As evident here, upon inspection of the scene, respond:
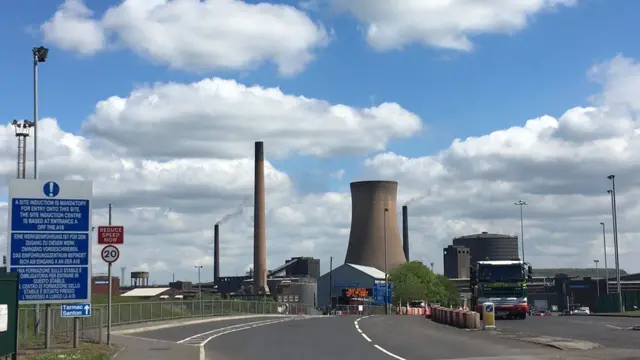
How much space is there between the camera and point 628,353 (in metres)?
21.6

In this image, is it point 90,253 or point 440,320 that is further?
point 440,320

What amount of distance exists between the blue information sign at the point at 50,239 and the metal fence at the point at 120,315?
2.14 m

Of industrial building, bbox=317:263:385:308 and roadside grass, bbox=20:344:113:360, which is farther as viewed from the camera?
industrial building, bbox=317:263:385:308

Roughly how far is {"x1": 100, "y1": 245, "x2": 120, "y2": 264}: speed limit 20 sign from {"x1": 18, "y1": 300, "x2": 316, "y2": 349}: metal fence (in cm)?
236

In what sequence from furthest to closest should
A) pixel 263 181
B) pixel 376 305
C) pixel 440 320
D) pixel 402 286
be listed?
pixel 402 286 < pixel 376 305 < pixel 263 181 < pixel 440 320

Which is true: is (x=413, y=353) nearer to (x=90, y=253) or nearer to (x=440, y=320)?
(x=90, y=253)

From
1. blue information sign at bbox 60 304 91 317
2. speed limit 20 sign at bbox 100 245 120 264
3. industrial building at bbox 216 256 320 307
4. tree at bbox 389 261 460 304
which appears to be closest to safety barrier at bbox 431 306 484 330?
speed limit 20 sign at bbox 100 245 120 264

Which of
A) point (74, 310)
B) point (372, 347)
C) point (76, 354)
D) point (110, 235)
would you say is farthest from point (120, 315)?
point (76, 354)

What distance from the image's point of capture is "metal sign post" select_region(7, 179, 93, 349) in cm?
2097

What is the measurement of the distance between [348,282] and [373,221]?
32.4 metres

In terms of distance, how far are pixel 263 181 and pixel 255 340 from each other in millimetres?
70719

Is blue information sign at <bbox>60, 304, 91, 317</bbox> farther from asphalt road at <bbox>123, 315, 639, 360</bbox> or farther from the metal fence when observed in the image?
asphalt road at <bbox>123, 315, 639, 360</bbox>

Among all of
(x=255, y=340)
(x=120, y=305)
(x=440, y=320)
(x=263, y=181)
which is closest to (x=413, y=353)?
(x=255, y=340)

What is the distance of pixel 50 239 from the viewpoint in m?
21.4
